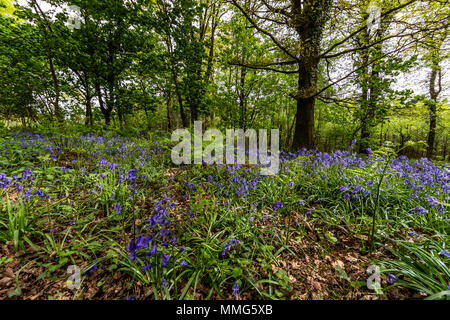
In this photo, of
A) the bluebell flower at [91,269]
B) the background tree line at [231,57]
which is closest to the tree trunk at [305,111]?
the background tree line at [231,57]

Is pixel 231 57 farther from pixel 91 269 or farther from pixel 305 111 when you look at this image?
pixel 91 269

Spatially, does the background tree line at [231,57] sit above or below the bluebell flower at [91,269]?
above

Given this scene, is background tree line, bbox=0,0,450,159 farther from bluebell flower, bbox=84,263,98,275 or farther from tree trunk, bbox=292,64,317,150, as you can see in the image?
bluebell flower, bbox=84,263,98,275

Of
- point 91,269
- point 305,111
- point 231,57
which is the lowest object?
point 91,269

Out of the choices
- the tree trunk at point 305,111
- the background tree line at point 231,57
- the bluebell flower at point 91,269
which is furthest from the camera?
the tree trunk at point 305,111

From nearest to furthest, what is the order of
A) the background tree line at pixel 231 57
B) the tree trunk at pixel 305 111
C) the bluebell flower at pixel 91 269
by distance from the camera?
the bluebell flower at pixel 91 269 → the background tree line at pixel 231 57 → the tree trunk at pixel 305 111

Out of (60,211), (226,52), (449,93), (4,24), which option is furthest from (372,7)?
(449,93)

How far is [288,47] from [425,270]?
17.1ft

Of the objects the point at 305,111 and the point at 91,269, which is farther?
the point at 305,111

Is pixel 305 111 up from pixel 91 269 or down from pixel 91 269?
up

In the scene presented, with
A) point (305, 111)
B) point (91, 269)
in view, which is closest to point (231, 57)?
point (305, 111)

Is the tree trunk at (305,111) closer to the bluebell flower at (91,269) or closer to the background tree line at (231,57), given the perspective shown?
the background tree line at (231,57)

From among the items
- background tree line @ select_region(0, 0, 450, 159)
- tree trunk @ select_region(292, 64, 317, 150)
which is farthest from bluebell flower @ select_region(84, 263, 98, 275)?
tree trunk @ select_region(292, 64, 317, 150)
